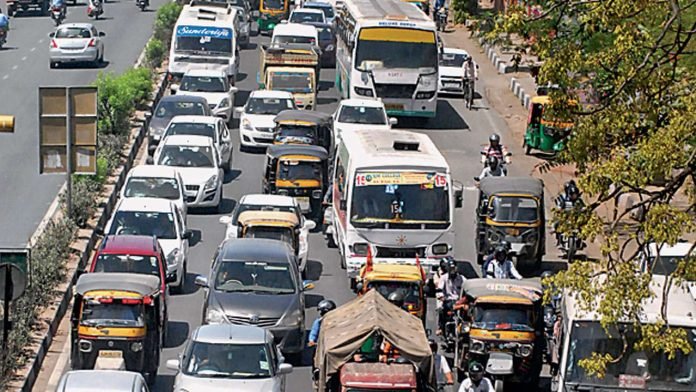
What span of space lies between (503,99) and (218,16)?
985cm

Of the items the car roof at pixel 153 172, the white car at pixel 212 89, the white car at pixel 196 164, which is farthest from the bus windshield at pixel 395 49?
the car roof at pixel 153 172

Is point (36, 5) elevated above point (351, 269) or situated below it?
below

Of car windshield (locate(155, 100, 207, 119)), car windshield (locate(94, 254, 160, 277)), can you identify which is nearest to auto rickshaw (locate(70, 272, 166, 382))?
car windshield (locate(94, 254, 160, 277))

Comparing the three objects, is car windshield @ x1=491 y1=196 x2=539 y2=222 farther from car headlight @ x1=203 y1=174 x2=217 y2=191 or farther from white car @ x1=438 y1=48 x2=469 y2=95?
white car @ x1=438 y1=48 x2=469 y2=95

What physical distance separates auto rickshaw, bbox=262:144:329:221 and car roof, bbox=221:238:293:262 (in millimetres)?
7416

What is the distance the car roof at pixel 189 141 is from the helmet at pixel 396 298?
12.3 meters

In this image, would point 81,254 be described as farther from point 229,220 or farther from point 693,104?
point 693,104

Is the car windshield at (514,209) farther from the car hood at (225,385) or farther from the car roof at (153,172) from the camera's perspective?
the car hood at (225,385)

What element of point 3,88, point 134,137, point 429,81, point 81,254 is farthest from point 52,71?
point 81,254


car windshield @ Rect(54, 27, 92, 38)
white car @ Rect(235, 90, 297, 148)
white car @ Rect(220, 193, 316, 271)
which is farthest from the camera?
car windshield @ Rect(54, 27, 92, 38)

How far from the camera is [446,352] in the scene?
24000 mm

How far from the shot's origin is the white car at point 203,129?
36875 mm

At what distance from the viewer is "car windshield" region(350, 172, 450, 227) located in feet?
89.5

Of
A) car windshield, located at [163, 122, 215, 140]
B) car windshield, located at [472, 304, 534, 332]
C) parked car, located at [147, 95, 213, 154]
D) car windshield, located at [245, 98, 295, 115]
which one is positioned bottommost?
parked car, located at [147, 95, 213, 154]
